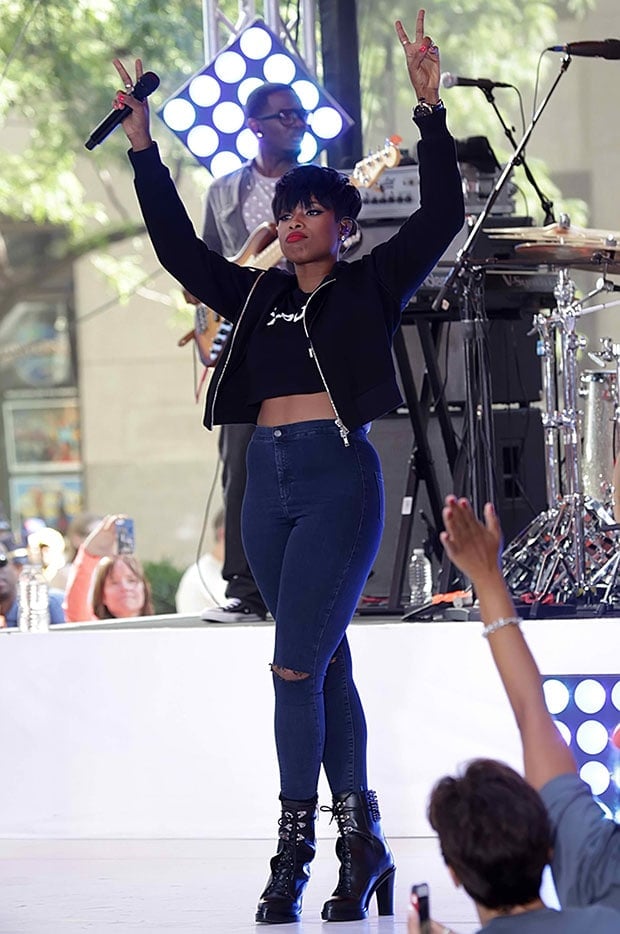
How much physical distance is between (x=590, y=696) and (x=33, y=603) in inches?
64.6

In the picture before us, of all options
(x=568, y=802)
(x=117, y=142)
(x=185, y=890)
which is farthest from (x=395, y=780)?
(x=117, y=142)

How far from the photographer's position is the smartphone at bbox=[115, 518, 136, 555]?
5.37m

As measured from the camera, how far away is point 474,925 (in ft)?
9.04

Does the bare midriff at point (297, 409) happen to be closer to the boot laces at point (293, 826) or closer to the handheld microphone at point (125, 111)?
the handheld microphone at point (125, 111)

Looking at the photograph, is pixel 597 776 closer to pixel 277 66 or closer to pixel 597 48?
pixel 597 48

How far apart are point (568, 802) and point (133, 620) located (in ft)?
9.59

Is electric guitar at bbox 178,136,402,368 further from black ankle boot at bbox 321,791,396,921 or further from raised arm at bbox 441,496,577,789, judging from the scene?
raised arm at bbox 441,496,577,789

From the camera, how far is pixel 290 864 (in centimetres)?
271

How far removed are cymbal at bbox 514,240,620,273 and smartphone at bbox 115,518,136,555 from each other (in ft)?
6.40

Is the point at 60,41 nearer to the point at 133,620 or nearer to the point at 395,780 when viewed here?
the point at 133,620

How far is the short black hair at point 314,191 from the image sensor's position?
2.78 m

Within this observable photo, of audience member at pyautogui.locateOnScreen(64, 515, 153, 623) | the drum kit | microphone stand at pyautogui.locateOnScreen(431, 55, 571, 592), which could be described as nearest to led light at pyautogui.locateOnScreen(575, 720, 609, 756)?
the drum kit

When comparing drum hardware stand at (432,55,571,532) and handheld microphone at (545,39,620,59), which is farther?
drum hardware stand at (432,55,571,532)

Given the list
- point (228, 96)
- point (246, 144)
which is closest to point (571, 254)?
point (246, 144)
